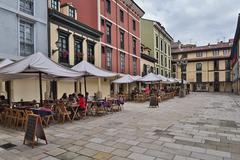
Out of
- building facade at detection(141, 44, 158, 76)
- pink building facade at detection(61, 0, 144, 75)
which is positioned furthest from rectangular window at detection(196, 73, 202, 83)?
pink building facade at detection(61, 0, 144, 75)

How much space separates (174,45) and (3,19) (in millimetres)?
52664

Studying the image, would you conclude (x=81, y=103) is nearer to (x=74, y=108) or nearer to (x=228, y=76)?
(x=74, y=108)

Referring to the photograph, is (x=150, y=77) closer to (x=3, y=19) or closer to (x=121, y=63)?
(x=121, y=63)

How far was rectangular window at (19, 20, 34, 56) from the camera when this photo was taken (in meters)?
11.6

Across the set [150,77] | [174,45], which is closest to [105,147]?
[150,77]

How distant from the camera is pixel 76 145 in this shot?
546 cm

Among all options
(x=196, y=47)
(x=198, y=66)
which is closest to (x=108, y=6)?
(x=198, y=66)

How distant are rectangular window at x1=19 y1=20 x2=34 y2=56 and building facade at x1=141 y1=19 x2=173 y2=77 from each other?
2447 centimetres

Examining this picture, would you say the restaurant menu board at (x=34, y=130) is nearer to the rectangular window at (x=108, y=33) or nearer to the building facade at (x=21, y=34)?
the building facade at (x=21, y=34)

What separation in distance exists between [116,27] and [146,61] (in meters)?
10.6

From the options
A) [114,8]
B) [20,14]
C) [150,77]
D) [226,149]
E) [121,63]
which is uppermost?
[114,8]

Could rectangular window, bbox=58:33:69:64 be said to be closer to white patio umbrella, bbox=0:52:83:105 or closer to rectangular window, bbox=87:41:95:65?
rectangular window, bbox=87:41:95:65

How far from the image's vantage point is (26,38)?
466 inches

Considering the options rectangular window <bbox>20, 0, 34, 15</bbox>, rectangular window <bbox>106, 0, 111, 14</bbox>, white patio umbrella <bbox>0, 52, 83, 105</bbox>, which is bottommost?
white patio umbrella <bbox>0, 52, 83, 105</bbox>
